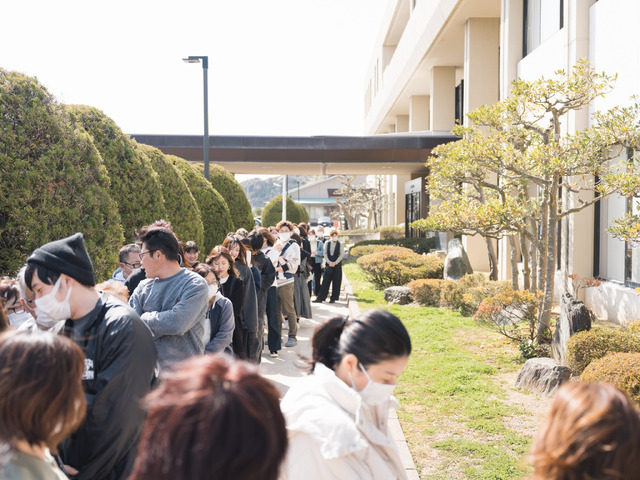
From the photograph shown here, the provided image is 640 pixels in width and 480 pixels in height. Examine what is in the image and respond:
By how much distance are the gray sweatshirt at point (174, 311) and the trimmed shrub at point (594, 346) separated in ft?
15.1

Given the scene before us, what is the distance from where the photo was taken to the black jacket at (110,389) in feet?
9.20

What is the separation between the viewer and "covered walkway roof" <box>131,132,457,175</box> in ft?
79.7

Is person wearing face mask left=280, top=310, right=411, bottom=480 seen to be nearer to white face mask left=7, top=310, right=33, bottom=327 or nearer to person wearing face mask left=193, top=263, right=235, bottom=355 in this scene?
white face mask left=7, top=310, right=33, bottom=327

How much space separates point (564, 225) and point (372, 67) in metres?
43.3

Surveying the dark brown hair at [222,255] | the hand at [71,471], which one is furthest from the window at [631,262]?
the hand at [71,471]

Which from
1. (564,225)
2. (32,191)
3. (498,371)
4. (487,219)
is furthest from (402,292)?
(32,191)

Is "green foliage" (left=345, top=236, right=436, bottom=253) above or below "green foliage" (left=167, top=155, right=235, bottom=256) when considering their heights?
below

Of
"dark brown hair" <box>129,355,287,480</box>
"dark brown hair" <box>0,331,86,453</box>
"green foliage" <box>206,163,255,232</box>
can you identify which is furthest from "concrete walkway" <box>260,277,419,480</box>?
"green foliage" <box>206,163,255,232</box>

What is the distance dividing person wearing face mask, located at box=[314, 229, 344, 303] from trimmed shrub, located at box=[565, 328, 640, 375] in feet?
26.7

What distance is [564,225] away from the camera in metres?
13.2

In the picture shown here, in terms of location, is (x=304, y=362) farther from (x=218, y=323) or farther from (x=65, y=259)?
(x=218, y=323)

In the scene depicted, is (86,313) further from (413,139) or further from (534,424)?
(413,139)

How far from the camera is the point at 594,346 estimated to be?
6.92 meters

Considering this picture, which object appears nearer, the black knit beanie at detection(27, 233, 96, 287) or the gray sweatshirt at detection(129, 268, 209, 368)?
the black knit beanie at detection(27, 233, 96, 287)
